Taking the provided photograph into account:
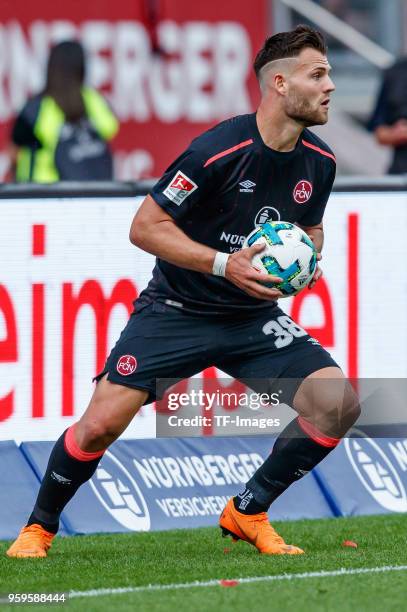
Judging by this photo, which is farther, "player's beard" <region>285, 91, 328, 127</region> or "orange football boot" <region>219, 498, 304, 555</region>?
"orange football boot" <region>219, 498, 304, 555</region>

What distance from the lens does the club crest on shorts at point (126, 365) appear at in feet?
22.2

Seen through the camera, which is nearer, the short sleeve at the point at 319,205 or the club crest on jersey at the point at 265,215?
the club crest on jersey at the point at 265,215

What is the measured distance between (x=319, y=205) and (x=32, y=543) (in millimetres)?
1950

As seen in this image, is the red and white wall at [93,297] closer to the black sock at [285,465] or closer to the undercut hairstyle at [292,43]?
the black sock at [285,465]

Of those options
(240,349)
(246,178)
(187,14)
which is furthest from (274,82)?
(187,14)

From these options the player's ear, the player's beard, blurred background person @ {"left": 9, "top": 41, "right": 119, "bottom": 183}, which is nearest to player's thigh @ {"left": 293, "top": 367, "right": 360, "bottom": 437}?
the player's beard

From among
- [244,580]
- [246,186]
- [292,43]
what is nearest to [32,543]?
[244,580]

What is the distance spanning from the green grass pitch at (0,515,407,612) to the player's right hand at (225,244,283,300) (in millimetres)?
1128

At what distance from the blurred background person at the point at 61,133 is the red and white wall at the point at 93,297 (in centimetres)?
285

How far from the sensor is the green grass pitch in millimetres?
5766

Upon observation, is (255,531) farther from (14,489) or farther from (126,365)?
(14,489)

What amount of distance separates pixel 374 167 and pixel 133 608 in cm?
998

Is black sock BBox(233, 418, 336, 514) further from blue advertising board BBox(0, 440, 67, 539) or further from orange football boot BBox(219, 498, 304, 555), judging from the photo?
blue advertising board BBox(0, 440, 67, 539)

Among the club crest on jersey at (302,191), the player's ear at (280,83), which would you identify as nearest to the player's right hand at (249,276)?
the club crest on jersey at (302,191)
